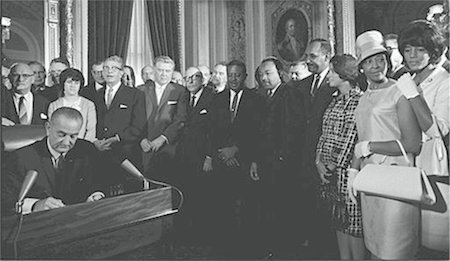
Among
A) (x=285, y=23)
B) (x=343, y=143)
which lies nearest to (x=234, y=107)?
(x=285, y=23)

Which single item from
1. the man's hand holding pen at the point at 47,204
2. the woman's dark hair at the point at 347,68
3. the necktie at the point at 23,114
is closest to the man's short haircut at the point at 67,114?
the necktie at the point at 23,114

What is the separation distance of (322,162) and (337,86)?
0.63 m

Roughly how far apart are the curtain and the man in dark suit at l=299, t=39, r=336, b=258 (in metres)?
1.47

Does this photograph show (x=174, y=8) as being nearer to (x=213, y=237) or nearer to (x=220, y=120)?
(x=220, y=120)

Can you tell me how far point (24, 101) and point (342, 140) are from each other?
8.82 feet

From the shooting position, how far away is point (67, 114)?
4.63 metres

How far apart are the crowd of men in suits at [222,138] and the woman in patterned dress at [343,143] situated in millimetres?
78

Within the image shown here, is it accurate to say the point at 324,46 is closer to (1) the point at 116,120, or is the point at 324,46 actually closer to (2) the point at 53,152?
(1) the point at 116,120

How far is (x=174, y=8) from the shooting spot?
4.98 metres

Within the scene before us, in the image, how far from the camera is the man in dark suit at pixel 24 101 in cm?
464

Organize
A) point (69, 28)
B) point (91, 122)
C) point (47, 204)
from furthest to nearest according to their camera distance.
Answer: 1. point (69, 28)
2. point (91, 122)
3. point (47, 204)

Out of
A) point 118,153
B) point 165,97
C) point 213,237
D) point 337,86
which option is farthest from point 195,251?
point 337,86

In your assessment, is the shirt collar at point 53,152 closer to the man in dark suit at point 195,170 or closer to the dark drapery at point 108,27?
the dark drapery at point 108,27

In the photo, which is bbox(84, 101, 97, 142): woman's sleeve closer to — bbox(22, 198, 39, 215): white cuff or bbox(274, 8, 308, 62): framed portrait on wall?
bbox(22, 198, 39, 215): white cuff
